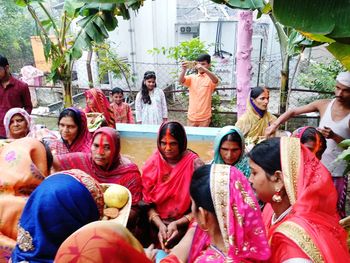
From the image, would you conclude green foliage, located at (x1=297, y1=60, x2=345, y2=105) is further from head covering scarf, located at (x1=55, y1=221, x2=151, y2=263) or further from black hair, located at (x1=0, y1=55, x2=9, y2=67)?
head covering scarf, located at (x1=55, y1=221, x2=151, y2=263)

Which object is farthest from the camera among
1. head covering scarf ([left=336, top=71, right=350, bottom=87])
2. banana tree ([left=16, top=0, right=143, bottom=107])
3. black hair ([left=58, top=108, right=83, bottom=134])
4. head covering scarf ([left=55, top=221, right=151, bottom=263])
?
banana tree ([left=16, top=0, right=143, bottom=107])

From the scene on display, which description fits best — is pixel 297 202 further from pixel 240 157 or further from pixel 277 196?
pixel 240 157

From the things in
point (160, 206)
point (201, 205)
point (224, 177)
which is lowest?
point (160, 206)

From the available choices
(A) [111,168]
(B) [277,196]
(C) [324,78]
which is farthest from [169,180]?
(C) [324,78]

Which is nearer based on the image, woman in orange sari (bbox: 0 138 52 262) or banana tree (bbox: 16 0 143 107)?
woman in orange sari (bbox: 0 138 52 262)

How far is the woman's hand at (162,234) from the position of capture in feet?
8.42

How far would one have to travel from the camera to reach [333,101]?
3.34m

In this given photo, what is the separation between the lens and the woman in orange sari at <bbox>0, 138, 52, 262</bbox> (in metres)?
1.84

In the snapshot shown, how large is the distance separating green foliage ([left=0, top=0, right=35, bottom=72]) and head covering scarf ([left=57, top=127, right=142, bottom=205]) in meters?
10.5

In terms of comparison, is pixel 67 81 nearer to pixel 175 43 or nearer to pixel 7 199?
pixel 7 199

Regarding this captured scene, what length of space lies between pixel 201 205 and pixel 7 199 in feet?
3.90

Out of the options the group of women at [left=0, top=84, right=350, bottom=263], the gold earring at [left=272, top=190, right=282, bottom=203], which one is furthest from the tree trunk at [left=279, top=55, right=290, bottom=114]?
the gold earring at [left=272, top=190, right=282, bottom=203]

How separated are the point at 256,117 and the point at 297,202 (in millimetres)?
2547

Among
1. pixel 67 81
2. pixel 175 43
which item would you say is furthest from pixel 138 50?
pixel 67 81
